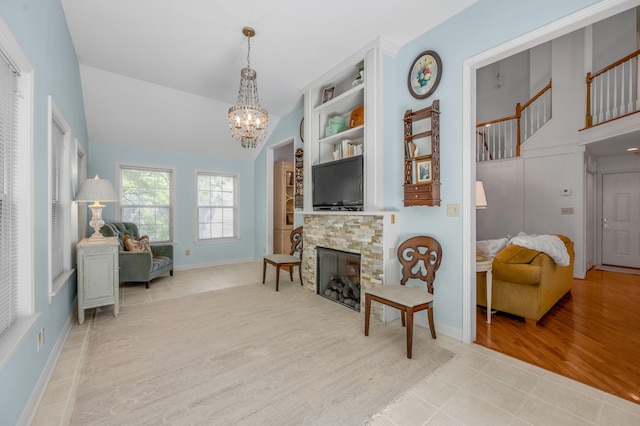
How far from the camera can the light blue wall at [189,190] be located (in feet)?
15.5

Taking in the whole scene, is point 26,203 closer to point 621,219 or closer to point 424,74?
point 424,74

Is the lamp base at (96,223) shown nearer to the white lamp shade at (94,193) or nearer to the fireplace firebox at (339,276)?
the white lamp shade at (94,193)

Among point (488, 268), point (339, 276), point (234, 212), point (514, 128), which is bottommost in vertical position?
point (339, 276)

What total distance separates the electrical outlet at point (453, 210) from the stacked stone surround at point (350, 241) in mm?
641

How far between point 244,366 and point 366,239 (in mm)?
1703

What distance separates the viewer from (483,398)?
1.69 metres

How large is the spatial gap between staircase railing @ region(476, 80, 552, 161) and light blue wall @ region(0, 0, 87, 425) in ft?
22.4

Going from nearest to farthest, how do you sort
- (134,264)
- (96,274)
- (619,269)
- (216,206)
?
(96,274), (134,264), (619,269), (216,206)

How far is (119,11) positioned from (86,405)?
317 cm

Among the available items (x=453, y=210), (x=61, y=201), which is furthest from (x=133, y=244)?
(x=453, y=210)

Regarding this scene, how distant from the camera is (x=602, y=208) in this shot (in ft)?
18.9

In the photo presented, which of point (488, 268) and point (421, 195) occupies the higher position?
point (421, 195)

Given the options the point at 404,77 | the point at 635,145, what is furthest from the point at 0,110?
the point at 635,145

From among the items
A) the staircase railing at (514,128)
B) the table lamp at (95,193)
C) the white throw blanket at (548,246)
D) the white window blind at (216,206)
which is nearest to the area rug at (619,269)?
the staircase railing at (514,128)
